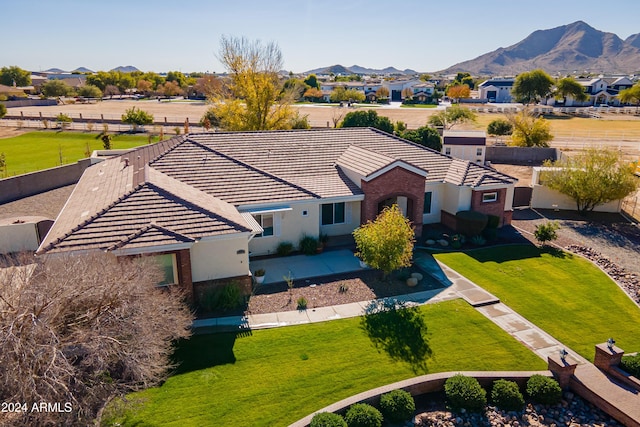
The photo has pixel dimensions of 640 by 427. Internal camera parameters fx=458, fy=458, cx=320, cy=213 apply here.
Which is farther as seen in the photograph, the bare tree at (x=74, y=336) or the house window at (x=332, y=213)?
the house window at (x=332, y=213)

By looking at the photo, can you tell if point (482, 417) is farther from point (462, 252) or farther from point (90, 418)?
point (462, 252)

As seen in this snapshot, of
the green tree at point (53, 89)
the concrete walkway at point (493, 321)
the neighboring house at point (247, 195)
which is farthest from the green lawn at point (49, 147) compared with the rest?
the green tree at point (53, 89)

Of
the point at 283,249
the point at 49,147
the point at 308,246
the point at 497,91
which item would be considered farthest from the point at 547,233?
the point at 497,91

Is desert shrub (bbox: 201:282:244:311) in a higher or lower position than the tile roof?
lower

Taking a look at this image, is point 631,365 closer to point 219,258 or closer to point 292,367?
point 292,367

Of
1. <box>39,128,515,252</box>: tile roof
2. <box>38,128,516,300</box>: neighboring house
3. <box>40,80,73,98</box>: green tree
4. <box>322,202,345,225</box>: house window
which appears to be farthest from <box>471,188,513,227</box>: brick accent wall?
<box>40,80,73,98</box>: green tree

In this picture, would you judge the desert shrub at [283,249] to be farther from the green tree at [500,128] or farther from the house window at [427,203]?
the green tree at [500,128]

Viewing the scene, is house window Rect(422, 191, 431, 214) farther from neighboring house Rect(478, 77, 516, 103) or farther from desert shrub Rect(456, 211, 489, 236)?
neighboring house Rect(478, 77, 516, 103)
